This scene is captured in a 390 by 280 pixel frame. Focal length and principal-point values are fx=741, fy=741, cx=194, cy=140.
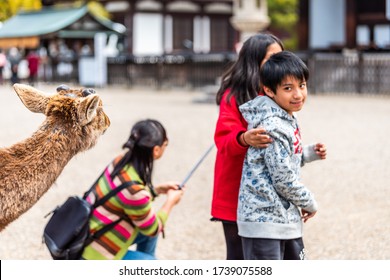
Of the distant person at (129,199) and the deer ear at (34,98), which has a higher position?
the deer ear at (34,98)

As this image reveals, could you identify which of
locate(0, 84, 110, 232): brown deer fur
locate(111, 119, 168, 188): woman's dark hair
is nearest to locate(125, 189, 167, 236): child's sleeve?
locate(111, 119, 168, 188): woman's dark hair

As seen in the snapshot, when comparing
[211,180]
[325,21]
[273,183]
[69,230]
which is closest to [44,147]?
[69,230]

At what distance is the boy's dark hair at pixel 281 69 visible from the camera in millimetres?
2941

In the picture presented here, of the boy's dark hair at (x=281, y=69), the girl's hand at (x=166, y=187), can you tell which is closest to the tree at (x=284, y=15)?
the girl's hand at (x=166, y=187)

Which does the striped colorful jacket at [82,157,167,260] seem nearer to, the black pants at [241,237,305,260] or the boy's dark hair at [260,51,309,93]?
the black pants at [241,237,305,260]

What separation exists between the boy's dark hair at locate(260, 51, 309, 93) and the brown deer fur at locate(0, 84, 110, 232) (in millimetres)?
687

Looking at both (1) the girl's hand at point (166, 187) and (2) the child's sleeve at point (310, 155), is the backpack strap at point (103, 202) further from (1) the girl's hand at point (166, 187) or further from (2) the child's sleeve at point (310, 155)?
(2) the child's sleeve at point (310, 155)

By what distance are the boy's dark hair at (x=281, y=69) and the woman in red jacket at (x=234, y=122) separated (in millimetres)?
288

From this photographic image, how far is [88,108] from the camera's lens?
9.45 ft

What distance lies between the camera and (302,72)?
9.71ft

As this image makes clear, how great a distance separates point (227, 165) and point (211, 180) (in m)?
4.47

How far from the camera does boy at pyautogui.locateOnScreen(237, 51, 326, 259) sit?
2.91 metres

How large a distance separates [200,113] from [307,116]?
2245 millimetres

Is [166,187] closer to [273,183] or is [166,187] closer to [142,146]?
[142,146]
